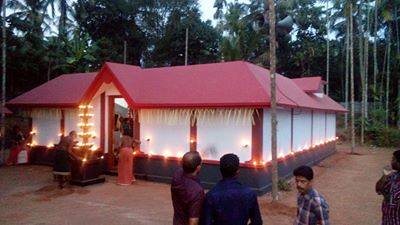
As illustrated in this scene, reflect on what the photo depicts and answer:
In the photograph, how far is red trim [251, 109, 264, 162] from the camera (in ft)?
35.2

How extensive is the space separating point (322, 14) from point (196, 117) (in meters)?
31.1

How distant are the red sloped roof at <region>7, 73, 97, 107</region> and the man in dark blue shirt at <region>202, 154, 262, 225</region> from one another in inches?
480

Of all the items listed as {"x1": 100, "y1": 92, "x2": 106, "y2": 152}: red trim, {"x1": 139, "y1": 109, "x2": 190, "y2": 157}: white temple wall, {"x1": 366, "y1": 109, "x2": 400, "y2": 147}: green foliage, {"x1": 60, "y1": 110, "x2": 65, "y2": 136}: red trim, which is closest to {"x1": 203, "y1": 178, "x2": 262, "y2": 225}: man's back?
{"x1": 139, "y1": 109, "x2": 190, "y2": 157}: white temple wall

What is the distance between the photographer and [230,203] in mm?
3355

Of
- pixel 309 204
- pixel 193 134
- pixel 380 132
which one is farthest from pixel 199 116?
pixel 380 132

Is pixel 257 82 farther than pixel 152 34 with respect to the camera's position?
No

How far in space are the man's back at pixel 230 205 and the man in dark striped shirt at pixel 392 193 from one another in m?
1.76

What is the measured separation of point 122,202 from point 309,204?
679cm

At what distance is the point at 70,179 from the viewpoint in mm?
11859

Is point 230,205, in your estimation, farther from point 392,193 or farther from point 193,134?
point 193,134

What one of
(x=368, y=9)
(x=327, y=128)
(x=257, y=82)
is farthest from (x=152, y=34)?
(x=257, y=82)

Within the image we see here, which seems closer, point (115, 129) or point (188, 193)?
point (188, 193)

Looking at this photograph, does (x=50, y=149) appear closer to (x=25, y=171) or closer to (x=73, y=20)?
(x=25, y=171)

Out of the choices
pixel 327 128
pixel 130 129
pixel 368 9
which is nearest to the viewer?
pixel 130 129
